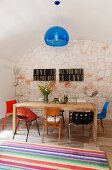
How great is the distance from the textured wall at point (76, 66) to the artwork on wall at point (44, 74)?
0.11 m

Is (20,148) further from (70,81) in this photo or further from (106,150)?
(70,81)

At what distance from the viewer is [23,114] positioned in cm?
387

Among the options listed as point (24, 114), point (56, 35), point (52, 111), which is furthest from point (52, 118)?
point (56, 35)

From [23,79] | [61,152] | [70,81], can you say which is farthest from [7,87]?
[61,152]

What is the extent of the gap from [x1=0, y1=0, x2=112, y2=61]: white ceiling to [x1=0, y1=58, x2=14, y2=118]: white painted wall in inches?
14.3

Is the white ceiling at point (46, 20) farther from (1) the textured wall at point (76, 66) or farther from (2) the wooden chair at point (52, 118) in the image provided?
(2) the wooden chair at point (52, 118)

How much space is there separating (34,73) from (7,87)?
1017 millimetres

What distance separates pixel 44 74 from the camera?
6172mm

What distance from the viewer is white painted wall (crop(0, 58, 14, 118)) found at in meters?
5.50

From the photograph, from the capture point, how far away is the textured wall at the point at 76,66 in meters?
5.81

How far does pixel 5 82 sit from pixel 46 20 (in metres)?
2.41

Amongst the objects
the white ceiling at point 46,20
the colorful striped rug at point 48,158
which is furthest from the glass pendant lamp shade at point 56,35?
the colorful striped rug at point 48,158

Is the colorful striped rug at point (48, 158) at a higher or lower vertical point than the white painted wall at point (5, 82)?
lower

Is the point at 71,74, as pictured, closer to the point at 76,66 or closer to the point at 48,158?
the point at 76,66
